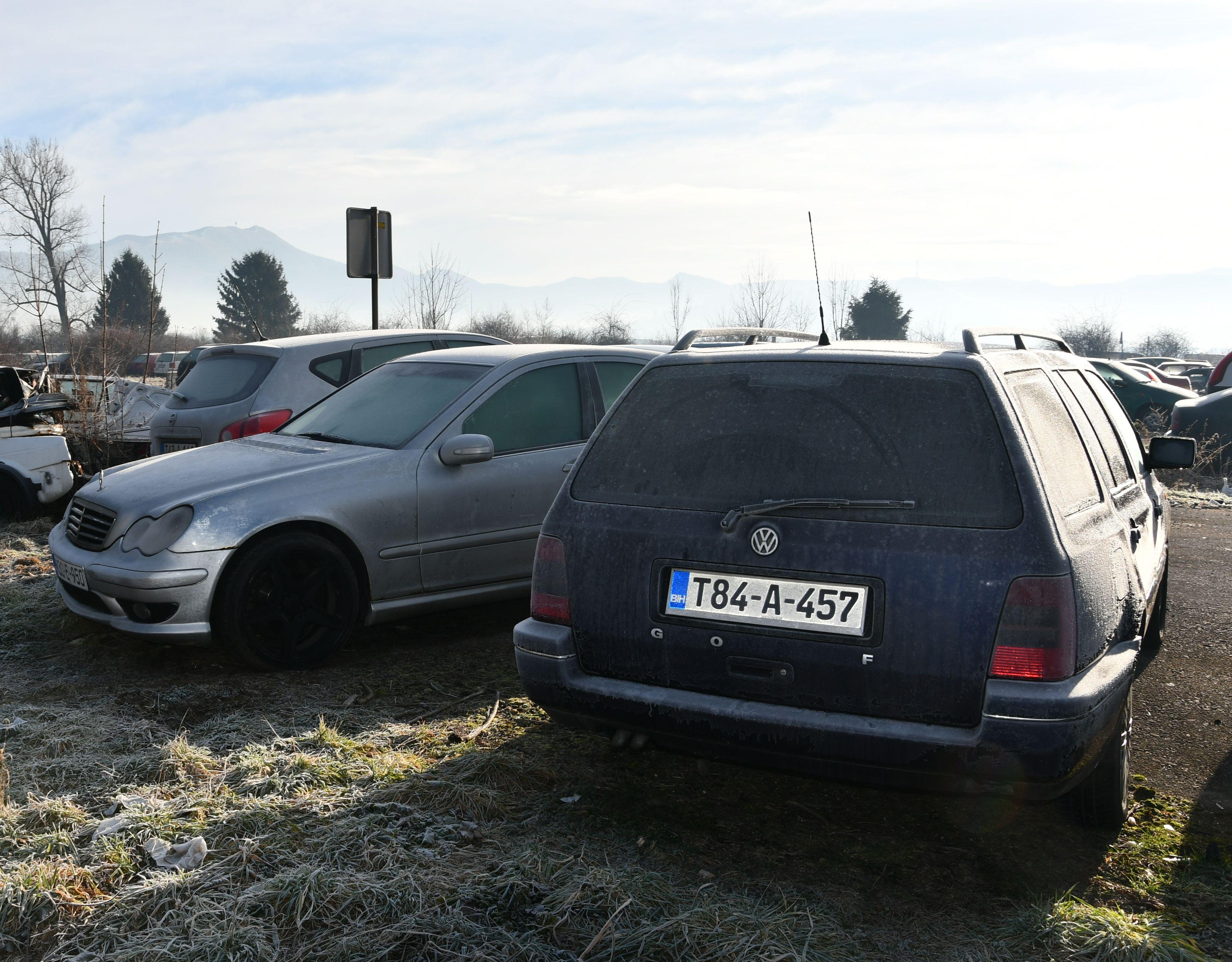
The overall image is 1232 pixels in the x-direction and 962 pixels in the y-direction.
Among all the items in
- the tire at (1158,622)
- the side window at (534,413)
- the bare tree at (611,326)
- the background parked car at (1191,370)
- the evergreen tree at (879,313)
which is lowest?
the tire at (1158,622)

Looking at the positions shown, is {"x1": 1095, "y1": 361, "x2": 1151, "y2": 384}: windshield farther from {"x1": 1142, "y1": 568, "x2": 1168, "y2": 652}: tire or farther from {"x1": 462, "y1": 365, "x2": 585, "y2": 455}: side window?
{"x1": 462, "y1": 365, "x2": 585, "y2": 455}: side window

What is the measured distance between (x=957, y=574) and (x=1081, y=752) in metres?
0.57

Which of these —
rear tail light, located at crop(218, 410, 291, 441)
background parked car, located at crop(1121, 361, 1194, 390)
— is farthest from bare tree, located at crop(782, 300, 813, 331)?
rear tail light, located at crop(218, 410, 291, 441)

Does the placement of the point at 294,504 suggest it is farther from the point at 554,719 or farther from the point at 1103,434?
the point at 1103,434

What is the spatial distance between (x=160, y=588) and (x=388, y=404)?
1751 millimetres

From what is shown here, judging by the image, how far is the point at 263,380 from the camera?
7.79m

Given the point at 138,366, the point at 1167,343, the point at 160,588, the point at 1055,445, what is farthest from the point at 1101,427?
the point at 1167,343

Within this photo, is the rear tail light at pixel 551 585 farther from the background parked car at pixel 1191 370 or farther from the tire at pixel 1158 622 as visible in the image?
the background parked car at pixel 1191 370

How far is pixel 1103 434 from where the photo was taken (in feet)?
13.4

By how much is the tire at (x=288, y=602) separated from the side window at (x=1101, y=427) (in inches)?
134

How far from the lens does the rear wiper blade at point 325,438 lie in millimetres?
5762

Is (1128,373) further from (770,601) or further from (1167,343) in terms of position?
(1167,343)

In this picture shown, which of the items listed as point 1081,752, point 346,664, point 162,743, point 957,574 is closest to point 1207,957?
point 1081,752

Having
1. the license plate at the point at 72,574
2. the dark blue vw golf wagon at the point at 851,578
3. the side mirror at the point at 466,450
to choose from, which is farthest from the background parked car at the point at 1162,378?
the license plate at the point at 72,574
